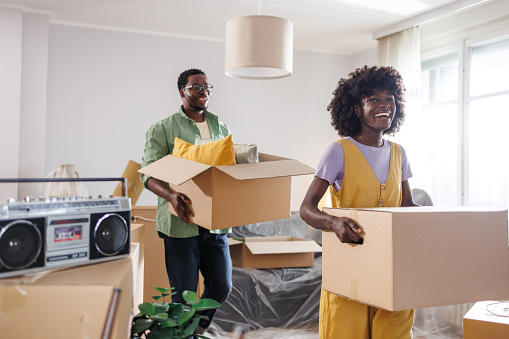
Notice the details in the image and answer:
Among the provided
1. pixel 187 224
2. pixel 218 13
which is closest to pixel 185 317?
pixel 187 224

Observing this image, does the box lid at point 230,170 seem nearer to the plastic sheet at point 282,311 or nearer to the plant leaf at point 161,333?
the plant leaf at point 161,333

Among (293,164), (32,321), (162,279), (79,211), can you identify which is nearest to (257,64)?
(293,164)

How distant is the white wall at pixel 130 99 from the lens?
3918 millimetres

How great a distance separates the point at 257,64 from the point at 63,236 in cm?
164

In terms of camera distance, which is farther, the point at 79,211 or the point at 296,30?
the point at 296,30

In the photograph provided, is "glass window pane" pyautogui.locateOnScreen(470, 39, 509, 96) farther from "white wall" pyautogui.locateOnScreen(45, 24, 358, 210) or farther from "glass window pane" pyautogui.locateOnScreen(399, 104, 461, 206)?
"white wall" pyautogui.locateOnScreen(45, 24, 358, 210)

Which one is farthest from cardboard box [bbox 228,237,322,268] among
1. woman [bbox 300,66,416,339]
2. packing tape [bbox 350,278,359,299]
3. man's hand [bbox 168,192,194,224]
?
packing tape [bbox 350,278,359,299]

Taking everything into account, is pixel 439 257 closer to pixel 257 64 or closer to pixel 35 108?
pixel 257 64

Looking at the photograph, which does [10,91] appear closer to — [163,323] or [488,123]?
[163,323]

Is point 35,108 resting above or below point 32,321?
above

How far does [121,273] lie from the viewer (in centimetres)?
80

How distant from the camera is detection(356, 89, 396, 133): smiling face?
143 centimetres

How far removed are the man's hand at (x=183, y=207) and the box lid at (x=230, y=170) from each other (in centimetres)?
15

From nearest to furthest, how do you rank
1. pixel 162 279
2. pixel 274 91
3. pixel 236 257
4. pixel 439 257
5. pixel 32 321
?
pixel 32 321
pixel 439 257
pixel 162 279
pixel 236 257
pixel 274 91
